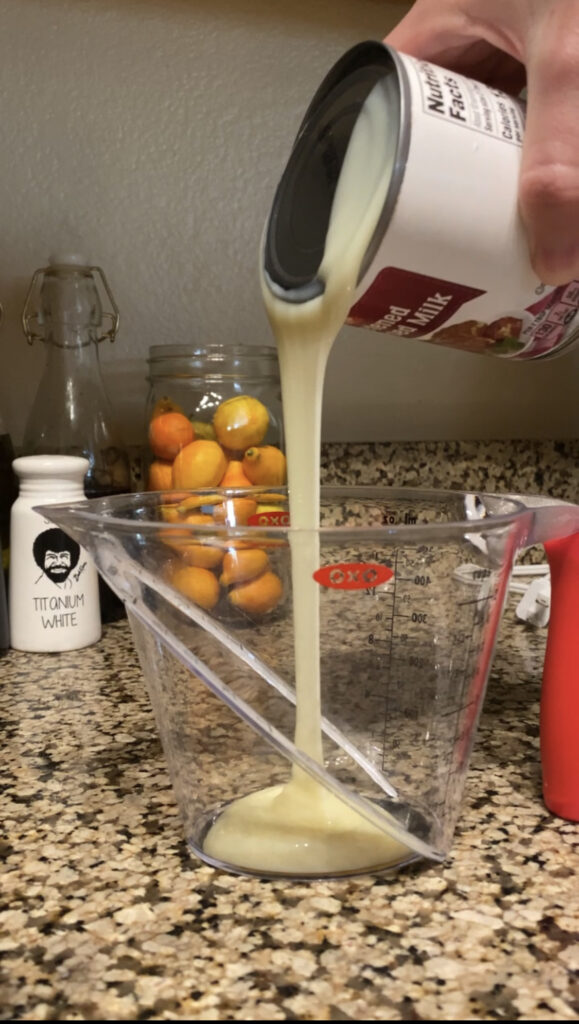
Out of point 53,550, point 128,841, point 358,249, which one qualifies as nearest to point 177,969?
point 128,841

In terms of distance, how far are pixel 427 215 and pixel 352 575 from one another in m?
0.19

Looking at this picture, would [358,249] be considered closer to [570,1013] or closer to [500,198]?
[500,198]

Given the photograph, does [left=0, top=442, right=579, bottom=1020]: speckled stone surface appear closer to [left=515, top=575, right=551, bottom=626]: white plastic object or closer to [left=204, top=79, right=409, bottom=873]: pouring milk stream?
[left=204, top=79, right=409, bottom=873]: pouring milk stream

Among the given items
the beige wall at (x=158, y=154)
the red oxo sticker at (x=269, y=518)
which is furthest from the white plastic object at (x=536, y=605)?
the red oxo sticker at (x=269, y=518)

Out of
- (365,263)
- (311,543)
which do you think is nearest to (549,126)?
(365,263)

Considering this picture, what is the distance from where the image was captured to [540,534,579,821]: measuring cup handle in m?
→ 0.52

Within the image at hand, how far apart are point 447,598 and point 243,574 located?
0.11m

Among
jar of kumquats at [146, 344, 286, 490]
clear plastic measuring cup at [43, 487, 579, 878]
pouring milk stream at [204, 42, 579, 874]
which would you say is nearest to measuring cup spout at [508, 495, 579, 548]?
clear plastic measuring cup at [43, 487, 579, 878]

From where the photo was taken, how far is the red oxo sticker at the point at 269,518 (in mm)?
646

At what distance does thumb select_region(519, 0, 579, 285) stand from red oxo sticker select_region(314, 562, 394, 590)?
19 cm

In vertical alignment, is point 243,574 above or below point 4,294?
below

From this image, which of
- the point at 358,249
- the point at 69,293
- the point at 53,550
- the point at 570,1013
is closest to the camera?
the point at 570,1013

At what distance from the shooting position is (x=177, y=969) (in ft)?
1.30

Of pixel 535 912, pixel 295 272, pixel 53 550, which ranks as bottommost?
pixel 535 912
